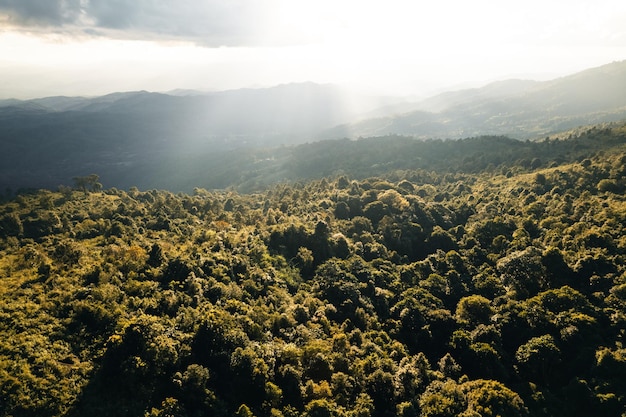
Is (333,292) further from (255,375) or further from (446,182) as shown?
(446,182)

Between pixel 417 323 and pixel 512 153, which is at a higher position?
pixel 512 153

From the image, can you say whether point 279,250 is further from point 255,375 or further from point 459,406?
point 459,406

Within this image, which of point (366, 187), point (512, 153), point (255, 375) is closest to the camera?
point (255, 375)

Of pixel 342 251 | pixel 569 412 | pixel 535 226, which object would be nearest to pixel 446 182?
pixel 535 226

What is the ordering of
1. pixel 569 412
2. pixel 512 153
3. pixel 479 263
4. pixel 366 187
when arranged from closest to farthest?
1. pixel 569 412
2. pixel 479 263
3. pixel 366 187
4. pixel 512 153

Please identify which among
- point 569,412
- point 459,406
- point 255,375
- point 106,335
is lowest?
point 569,412

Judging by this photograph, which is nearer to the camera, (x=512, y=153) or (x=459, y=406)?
(x=459, y=406)

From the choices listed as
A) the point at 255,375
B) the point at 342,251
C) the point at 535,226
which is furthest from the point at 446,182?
the point at 255,375
